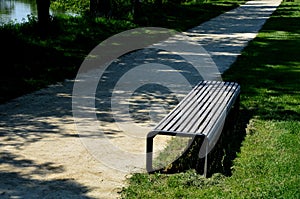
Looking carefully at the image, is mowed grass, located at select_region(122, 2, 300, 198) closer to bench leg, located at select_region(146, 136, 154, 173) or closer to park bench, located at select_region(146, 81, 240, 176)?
bench leg, located at select_region(146, 136, 154, 173)

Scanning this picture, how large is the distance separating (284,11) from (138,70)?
65.1 ft

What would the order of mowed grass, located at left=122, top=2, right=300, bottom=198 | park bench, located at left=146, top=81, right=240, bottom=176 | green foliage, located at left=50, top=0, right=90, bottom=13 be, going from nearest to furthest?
mowed grass, located at left=122, top=2, right=300, bottom=198
park bench, located at left=146, top=81, right=240, bottom=176
green foliage, located at left=50, top=0, right=90, bottom=13

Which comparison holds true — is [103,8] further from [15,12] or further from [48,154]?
[15,12]

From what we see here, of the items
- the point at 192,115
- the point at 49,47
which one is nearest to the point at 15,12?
the point at 49,47

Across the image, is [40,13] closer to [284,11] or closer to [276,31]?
[276,31]

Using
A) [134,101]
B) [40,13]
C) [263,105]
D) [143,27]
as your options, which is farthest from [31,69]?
[143,27]

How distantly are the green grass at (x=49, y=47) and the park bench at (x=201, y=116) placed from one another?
12.1 feet

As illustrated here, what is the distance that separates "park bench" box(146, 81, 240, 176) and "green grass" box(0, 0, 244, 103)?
3689 mm

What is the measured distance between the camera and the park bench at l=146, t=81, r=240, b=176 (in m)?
5.26

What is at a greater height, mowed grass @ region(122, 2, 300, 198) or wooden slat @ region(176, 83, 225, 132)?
wooden slat @ region(176, 83, 225, 132)

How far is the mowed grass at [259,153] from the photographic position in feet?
16.1

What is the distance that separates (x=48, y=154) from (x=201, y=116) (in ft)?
6.51

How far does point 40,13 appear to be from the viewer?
1439cm

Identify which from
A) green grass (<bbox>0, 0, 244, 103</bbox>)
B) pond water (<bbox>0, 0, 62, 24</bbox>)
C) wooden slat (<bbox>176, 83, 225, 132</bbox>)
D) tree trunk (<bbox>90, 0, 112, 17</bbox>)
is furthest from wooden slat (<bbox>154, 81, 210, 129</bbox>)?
pond water (<bbox>0, 0, 62, 24</bbox>)
